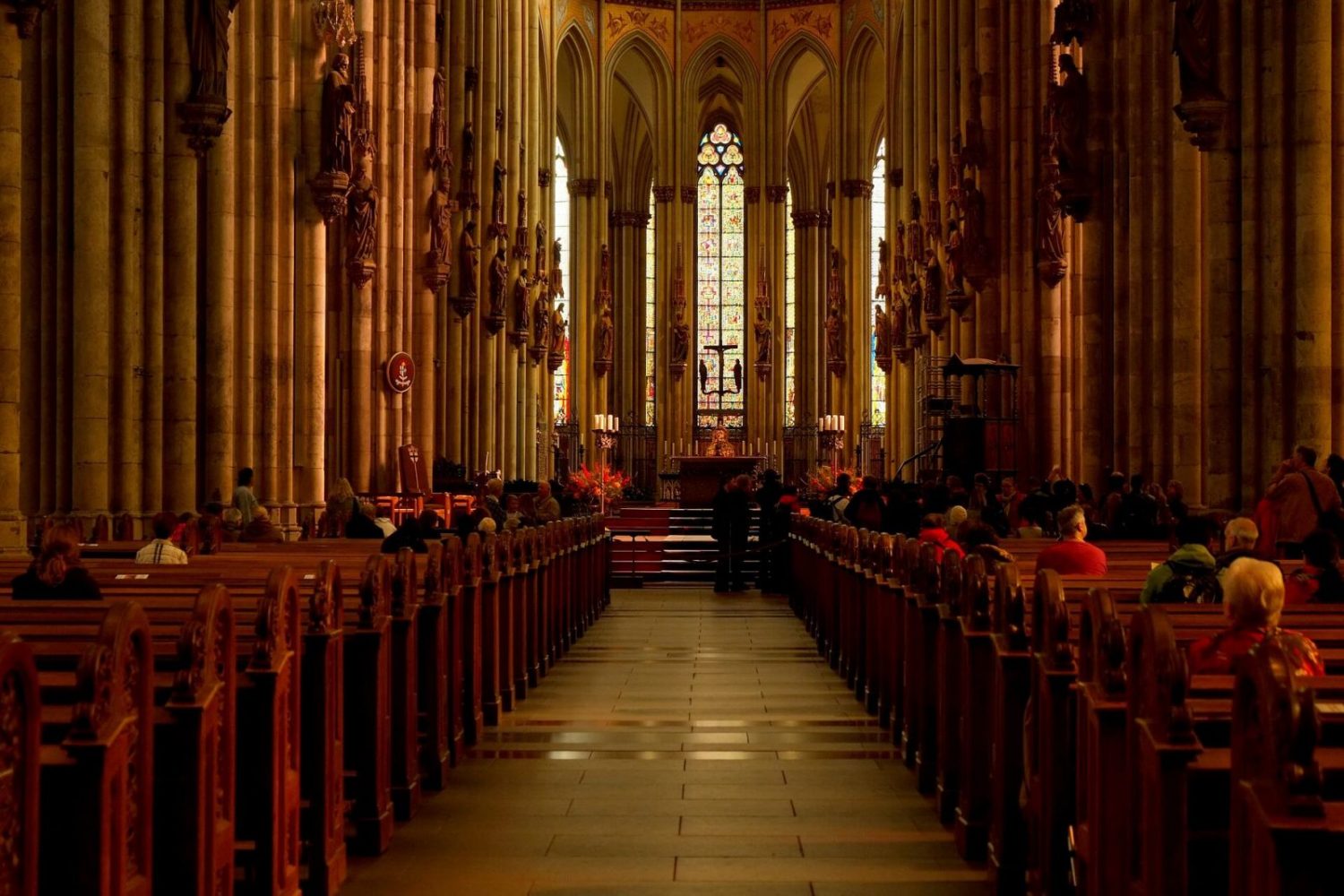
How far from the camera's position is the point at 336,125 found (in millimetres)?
19766

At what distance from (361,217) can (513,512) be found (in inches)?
230

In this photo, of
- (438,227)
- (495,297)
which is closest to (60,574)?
(438,227)

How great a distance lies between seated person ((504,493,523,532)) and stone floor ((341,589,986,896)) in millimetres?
3463

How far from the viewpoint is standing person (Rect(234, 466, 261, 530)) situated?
1647 centimetres

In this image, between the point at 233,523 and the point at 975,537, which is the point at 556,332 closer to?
the point at 233,523

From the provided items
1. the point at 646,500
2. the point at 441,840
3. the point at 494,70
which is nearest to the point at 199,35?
the point at 441,840

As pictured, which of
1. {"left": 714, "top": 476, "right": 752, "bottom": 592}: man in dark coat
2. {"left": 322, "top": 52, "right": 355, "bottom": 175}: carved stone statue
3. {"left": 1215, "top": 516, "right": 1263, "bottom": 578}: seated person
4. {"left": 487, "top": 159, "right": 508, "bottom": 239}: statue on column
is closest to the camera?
{"left": 1215, "top": 516, "right": 1263, "bottom": 578}: seated person

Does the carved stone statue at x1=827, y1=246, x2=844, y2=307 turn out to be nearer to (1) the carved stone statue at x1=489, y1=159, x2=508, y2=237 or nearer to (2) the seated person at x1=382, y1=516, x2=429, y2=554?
(1) the carved stone statue at x1=489, y1=159, x2=508, y2=237

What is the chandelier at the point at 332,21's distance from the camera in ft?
66.0

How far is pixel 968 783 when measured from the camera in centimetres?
695

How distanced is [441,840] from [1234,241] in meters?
10.2

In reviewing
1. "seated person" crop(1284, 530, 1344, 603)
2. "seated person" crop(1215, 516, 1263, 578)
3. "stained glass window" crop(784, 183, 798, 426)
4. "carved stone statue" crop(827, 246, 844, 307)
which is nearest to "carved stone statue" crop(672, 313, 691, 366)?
"stained glass window" crop(784, 183, 798, 426)

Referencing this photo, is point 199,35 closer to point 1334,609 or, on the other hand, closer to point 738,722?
point 738,722

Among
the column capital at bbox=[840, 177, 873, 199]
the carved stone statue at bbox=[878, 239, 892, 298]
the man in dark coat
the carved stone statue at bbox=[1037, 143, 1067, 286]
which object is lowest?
the man in dark coat
